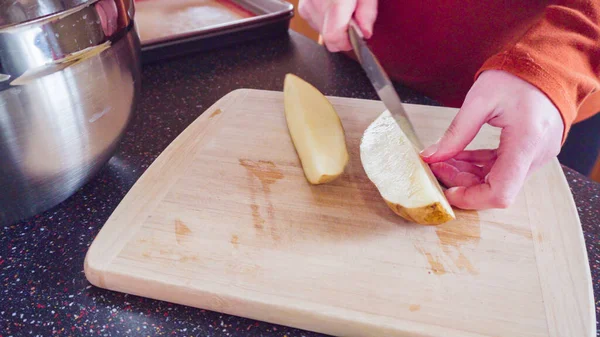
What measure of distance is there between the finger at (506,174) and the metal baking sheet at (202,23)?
963 mm

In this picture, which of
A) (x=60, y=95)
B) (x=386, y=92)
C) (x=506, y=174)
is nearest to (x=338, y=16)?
(x=386, y=92)

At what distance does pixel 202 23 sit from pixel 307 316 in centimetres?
117

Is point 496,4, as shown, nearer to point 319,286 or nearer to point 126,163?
point 319,286

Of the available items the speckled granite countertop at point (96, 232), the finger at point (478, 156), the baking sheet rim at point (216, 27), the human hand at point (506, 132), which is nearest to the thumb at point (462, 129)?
the human hand at point (506, 132)

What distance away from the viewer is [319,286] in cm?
71

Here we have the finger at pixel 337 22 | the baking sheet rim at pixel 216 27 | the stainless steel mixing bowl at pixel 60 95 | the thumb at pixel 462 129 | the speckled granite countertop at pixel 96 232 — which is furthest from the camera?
the baking sheet rim at pixel 216 27

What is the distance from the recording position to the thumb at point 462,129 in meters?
0.80

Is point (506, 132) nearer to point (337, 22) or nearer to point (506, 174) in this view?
point (506, 174)

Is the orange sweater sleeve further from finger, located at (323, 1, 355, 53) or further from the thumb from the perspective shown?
finger, located at (323, 1, 355, 53)

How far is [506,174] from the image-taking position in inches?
30.4

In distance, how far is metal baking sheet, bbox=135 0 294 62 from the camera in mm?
1404

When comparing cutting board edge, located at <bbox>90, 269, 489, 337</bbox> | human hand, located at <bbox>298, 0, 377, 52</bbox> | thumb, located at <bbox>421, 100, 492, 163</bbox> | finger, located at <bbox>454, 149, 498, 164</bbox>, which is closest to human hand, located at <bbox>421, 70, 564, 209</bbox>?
thumb, located at <bbox>421, 100, 492, 163</bbox>

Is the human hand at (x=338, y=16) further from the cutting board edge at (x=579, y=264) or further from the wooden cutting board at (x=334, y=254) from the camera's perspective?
the cutting board edge at (x=579, y=264)

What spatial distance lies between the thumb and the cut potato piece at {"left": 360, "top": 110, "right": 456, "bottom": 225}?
0.16ft
